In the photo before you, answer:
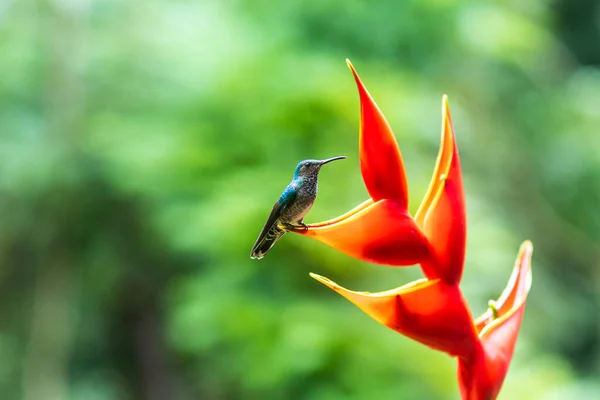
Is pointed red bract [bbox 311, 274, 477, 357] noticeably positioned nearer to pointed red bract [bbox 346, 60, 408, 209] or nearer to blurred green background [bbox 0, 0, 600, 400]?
pointed red bract [bbox 346, 60, 408, 209]

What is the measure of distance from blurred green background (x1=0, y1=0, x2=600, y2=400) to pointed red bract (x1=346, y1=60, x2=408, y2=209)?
1.20 meters

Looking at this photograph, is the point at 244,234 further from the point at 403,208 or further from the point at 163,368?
the point at 163,368

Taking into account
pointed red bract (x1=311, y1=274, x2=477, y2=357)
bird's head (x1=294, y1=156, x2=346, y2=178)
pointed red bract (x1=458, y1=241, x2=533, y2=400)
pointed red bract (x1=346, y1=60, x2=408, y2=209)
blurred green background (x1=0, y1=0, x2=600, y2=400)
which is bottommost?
blurred green background (x1=0, y1=0, x2=600, y2=400)

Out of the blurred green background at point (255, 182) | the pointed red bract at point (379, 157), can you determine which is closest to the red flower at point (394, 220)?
the pointed red bract at point (379, 157)

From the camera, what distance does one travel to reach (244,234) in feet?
5.71

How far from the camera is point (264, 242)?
516 mm

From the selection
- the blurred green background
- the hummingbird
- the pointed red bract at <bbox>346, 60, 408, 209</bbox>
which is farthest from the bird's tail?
the blurred green background

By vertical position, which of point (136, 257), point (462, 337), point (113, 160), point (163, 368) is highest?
point (462, 337)

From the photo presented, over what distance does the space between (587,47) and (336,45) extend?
2423 mm

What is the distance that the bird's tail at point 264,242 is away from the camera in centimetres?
50

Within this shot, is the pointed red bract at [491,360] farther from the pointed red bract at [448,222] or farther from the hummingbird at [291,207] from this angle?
the hummingbird at [291,207]

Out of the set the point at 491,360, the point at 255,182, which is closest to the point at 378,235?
the point at 491,360

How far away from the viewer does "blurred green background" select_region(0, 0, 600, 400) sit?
1752mm

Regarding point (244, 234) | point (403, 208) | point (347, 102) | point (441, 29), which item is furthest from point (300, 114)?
point (403, 208)
